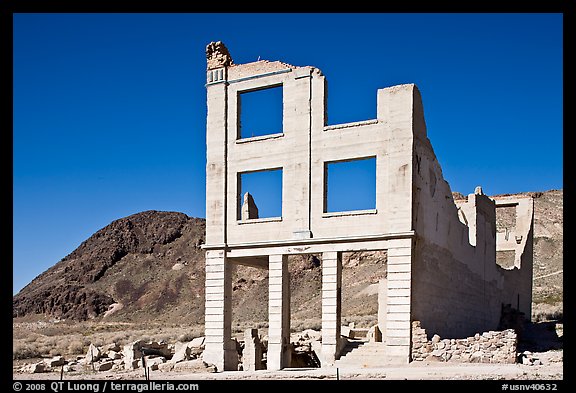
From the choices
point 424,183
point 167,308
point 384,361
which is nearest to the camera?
point 384,361

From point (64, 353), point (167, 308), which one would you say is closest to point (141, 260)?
point (167, 308)

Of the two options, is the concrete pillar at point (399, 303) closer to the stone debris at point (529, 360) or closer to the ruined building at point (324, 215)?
the ruined building at point (324, 215)

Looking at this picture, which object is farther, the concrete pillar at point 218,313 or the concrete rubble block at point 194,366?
the concrete pillar at point 218,313

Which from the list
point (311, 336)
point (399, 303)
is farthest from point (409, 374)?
point (311, 336)

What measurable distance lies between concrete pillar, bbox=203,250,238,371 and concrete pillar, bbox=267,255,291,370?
180cm

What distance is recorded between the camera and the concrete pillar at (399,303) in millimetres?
21719

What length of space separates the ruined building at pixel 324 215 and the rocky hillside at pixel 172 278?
21.6 metres

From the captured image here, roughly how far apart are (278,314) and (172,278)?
61702mm

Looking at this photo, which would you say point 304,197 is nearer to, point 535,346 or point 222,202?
point 222,202

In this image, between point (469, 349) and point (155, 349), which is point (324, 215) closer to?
point (469, 349)

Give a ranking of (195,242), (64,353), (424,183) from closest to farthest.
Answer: (424,183) < (64,353) < (195,242)

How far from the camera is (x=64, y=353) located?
115ft

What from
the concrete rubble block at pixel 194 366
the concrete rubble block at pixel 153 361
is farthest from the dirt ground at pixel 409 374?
the concrete rubble block at pixel 153 361
